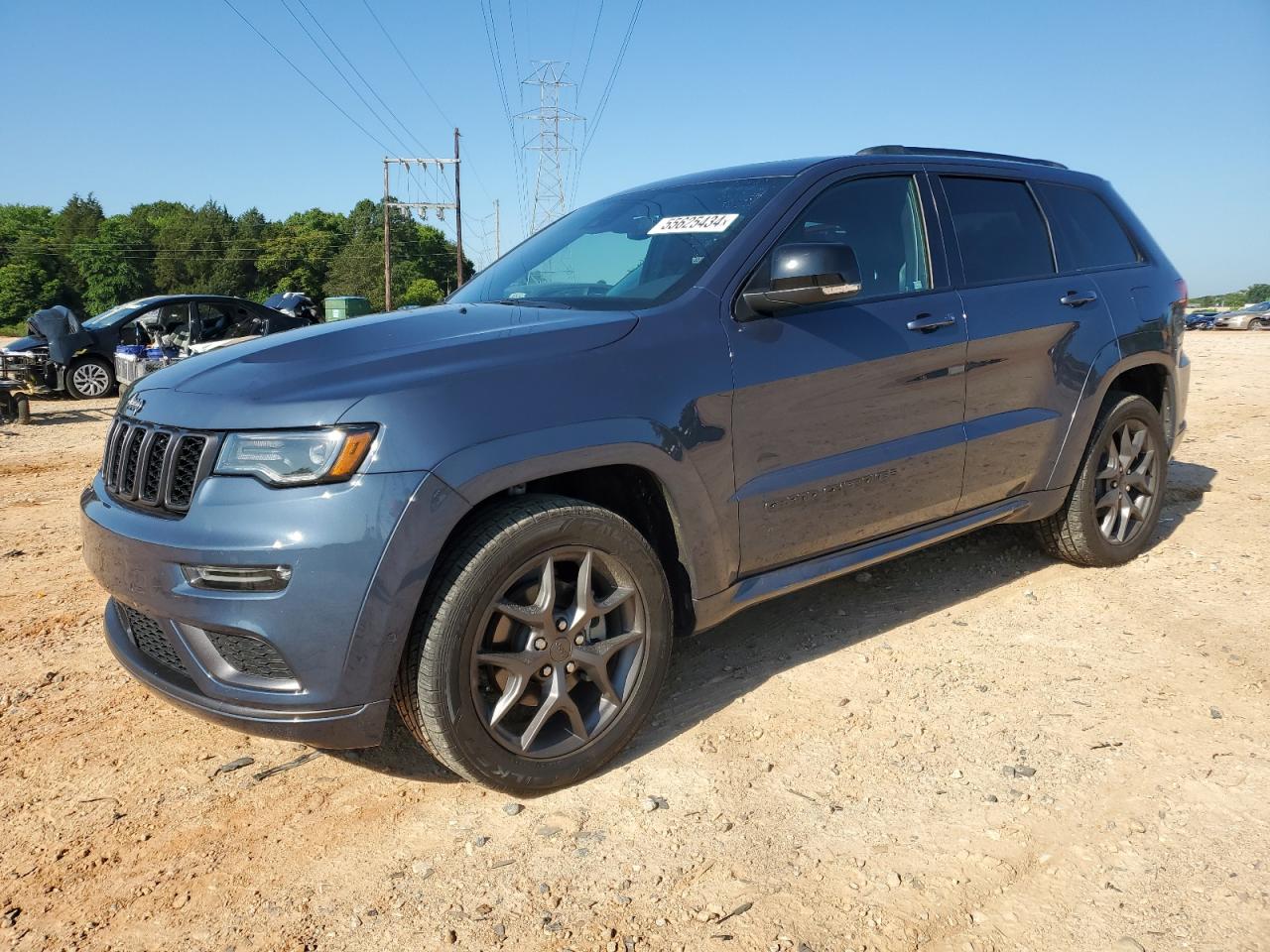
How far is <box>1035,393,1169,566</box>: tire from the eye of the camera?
14.9ft

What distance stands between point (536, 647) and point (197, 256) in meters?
102

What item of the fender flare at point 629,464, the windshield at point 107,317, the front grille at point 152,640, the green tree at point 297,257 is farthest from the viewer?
the green tree at point 297,257

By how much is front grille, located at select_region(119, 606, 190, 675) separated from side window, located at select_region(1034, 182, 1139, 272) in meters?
3.96

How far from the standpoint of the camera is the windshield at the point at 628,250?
3301 millimetres

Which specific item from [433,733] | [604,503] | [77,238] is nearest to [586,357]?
[604,503]

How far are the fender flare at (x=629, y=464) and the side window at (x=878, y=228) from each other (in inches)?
43.1

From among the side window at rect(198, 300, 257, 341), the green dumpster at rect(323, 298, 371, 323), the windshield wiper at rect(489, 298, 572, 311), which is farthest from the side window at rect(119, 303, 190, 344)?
the windshield wiper at rect(489, 298, 572, 311)

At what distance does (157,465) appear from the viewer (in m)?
2.66

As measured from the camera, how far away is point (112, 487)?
9.32 ft

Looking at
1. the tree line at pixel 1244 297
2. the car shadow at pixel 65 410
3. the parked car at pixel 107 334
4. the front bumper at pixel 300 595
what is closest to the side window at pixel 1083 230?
the front bumper at pixel 300 595

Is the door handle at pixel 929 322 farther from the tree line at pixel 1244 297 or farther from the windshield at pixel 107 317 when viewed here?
A: the tree line at pixel 1244 297

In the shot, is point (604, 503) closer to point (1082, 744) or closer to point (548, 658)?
point (548, 658)

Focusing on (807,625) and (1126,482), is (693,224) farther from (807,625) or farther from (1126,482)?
(1126,482)

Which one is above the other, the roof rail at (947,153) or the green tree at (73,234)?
the green tree at (73,234)
